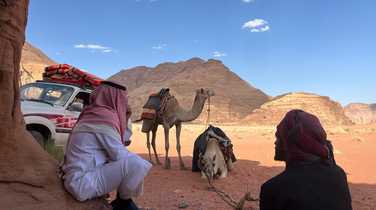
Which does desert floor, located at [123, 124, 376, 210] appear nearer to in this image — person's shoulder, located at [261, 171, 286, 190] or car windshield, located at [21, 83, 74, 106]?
car windshield, located at [21, 83, 74, 106]

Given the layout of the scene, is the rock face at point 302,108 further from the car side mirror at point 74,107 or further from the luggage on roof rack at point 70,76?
the car side mirror at point 74,107

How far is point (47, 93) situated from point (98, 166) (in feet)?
22.9

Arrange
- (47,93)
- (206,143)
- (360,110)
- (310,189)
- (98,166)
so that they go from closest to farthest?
(310,189) < (98,166) < (206,143) < (47,93) < (360,110)

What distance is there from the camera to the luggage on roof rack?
36.8ft

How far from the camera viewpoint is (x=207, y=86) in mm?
101562

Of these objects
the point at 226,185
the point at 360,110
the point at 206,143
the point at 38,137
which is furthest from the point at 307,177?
the point at 360,110

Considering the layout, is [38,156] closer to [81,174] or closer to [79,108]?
[81,174]

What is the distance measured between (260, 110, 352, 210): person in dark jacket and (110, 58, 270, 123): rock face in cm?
6787

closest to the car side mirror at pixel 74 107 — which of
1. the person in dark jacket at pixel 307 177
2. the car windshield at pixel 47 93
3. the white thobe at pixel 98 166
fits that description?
the car windshield at pixel 47 93

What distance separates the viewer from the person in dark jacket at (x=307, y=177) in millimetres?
2855

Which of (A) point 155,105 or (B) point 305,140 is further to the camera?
(A) point 155,105

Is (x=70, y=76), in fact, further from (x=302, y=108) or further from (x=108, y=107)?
(x=302, y=108)

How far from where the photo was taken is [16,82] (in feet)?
13.2

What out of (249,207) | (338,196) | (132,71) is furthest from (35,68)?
(132,71)
